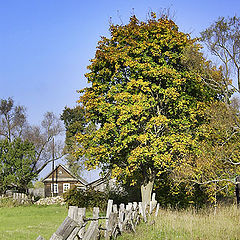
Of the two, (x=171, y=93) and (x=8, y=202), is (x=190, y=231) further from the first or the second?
(x=8, y=202)

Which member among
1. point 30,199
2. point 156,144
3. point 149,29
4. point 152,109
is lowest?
point 30,199

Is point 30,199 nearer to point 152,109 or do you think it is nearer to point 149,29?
point 152,109

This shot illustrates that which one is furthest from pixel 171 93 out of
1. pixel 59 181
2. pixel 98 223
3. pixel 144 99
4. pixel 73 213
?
pixel 59 181

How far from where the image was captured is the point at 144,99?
17953 millimetres

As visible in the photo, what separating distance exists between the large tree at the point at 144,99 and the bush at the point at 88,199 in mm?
4919

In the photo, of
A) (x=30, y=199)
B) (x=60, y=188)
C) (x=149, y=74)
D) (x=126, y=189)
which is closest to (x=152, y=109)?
(x=149, y=74)

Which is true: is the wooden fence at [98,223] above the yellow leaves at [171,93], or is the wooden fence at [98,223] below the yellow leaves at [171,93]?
below

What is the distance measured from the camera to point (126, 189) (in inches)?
951

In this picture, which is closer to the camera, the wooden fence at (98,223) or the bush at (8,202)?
the wooden fence at (98,223)

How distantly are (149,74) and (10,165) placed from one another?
21.0m

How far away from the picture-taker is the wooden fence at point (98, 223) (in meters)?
5.82

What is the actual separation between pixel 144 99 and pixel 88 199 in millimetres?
9649

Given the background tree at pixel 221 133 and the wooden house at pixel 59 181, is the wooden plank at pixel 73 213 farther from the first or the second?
the wooden house at pixel 59 181

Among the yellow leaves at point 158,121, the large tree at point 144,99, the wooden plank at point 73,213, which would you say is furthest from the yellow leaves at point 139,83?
Result: the wooden plank at point 73,213
